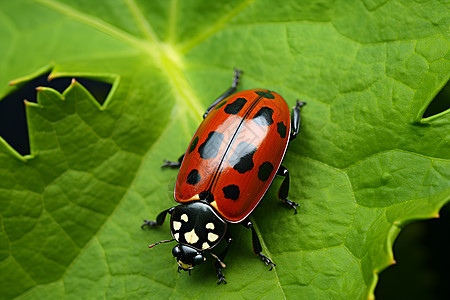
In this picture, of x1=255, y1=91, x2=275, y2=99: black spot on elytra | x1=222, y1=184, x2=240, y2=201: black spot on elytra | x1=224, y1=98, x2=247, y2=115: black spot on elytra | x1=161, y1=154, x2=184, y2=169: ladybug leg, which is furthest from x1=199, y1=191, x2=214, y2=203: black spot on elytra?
x1=255, y1=91, x2=275, y2=99: black spot on elytra

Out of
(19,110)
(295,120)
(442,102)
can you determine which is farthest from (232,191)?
(19,110)

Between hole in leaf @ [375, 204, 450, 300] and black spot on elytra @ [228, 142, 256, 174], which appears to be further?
hole in leaf @ [375, 204, 450, 300]

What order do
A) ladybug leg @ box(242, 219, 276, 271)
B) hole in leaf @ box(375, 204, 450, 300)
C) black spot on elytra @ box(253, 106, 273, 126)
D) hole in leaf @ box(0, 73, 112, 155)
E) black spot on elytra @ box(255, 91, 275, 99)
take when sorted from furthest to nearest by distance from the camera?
hole in leaf @ box(0, 73, 112, 155)
hole in leaf @ box(375, 204, 450, 300)
black spot on elytra @ box(255, 91, 275, 99)
black spot on elytra @ box(253, 106, 273, 126)
ladybug leg @ box(242, 219, 276, 271)

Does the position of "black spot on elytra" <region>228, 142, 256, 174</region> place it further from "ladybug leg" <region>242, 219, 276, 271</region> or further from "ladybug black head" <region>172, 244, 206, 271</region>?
"ladybug black head" <region>172, 244, 206, 271</region>

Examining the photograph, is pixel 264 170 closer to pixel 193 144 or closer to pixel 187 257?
pixel 193 144

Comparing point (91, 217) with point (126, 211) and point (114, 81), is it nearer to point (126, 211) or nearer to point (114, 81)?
point (126, 211)

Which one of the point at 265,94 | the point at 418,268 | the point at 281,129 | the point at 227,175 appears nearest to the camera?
the point at 227,175
